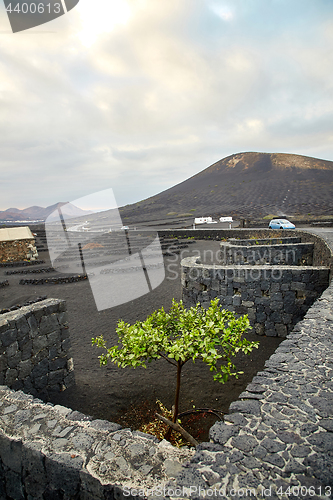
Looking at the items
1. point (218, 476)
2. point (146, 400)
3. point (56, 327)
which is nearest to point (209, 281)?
point (146, 400)

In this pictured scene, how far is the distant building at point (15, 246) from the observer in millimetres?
24166

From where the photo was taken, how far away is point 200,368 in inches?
245

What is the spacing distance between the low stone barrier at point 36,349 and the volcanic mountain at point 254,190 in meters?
60.4

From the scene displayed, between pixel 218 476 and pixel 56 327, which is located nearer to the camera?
pixel 218 476

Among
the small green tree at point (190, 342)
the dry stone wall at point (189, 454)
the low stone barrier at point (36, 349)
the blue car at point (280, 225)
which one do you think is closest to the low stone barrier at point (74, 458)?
the dry stone wall at point (189, 454)

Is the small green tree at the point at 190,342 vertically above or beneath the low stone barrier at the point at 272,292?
above

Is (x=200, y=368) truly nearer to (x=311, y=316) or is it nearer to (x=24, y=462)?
(x=311, y=316)

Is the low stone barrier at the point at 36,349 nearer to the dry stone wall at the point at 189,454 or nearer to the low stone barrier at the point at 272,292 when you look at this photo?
the dry stone wall at the point at 189,454

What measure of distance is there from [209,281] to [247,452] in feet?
18.8

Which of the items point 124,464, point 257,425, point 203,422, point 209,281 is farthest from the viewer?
point 209,281

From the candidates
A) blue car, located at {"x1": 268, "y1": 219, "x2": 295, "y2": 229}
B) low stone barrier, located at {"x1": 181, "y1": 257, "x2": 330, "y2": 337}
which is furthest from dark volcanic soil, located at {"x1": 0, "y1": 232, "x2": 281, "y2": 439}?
blue car, located at {"x1": 268, "y1": 219, "x2": 295, "y2": 229}

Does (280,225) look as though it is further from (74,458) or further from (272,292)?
(74,458)

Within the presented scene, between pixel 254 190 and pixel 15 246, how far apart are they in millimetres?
87520

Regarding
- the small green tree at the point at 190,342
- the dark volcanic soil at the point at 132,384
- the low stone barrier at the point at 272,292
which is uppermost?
the small green tree at the point at 190,342
